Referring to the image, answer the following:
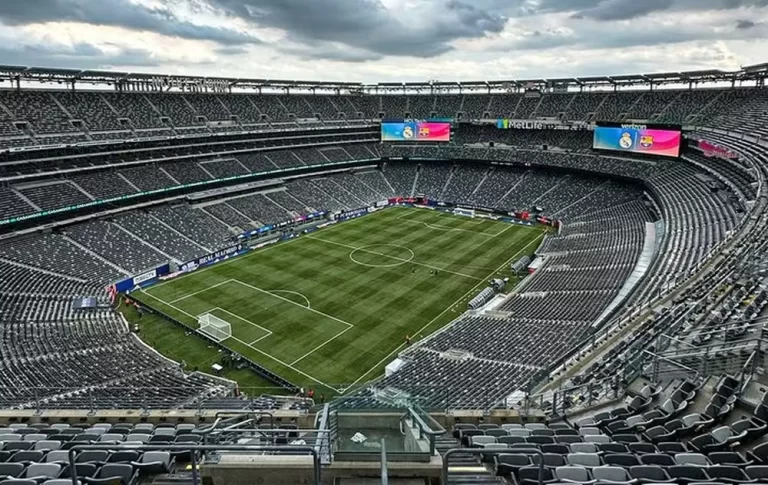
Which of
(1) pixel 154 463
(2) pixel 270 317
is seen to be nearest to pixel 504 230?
(2) pixel 270 317

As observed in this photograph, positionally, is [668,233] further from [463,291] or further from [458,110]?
[458,110]

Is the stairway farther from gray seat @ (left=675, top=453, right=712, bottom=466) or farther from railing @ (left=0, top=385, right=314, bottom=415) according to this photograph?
railing @ (left=0, top=385, right=314, bottom=415)

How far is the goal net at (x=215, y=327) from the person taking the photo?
35088mm

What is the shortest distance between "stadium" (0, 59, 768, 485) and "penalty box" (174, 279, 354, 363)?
27cm

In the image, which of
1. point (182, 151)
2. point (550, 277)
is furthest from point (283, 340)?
point (182, 151)

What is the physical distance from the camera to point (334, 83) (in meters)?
87.9

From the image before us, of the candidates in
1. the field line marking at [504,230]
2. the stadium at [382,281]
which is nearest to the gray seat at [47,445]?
the stadium at [382,281]

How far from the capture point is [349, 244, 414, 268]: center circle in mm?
49656

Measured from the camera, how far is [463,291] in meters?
42.9

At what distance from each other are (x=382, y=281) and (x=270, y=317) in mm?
11371

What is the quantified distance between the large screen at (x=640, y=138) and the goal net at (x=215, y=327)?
2051 inches

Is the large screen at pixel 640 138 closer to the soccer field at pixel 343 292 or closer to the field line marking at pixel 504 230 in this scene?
the soccer field at pixel 343 292

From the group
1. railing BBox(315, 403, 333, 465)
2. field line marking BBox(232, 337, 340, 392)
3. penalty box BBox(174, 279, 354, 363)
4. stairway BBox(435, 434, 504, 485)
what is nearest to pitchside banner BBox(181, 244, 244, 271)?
penalty box BBox(174, 279, 354, 363)

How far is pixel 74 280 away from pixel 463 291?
32.1 meters
